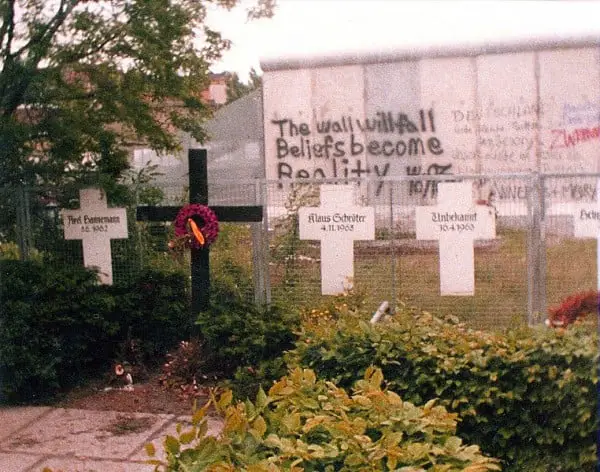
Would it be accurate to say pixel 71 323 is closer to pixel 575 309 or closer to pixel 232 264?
pixel 232 264

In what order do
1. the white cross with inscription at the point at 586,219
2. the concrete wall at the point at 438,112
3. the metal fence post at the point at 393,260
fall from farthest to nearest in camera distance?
1. the concrete wall at the point at 438,112
2. the metal fence post at the point at 393,260
3. the white cross with inscription at the point at 586,219

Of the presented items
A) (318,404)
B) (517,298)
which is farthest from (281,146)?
(318,404)

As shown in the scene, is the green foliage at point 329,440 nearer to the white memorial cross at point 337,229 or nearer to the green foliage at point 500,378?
the green foliage at point 500,378

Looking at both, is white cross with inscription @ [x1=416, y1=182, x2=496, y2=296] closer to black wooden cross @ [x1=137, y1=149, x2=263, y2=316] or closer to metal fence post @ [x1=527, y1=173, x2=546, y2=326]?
metal fence post @ [x1=527, y1=173, x2=546, y2=326]

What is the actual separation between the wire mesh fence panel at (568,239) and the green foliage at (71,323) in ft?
10.3

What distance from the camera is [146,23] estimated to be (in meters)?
7.69

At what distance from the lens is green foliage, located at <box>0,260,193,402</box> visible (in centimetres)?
678

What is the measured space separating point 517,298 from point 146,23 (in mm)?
4015

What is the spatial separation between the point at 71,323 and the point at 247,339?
1439 mm

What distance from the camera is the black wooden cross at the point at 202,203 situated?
7.40 meters

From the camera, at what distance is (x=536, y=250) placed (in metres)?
7.68

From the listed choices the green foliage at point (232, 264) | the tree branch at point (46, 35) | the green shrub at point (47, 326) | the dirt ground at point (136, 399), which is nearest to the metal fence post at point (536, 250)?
the green foliage at point (232, 264)

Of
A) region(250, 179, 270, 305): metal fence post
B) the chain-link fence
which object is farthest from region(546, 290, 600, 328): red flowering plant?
region(250, 179, 270, 305): metal fence post

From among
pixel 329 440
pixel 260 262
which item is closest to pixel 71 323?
pixel 260 262
